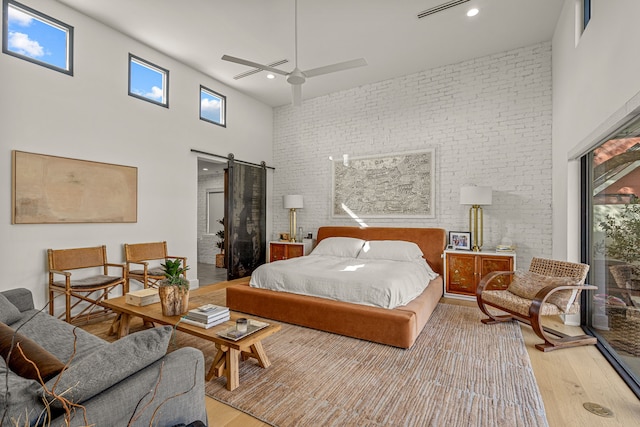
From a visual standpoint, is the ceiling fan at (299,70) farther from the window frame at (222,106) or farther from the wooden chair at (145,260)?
the wooden chair at (145,260)

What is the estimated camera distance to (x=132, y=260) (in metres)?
4.14

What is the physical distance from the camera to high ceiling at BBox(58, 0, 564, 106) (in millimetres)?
3553

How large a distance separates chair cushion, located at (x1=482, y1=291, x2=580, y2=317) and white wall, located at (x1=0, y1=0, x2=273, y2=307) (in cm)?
442

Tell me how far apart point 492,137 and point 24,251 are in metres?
6.25

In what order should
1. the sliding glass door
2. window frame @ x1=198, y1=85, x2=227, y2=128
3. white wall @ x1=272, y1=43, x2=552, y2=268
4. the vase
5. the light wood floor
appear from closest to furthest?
1. the light wood floor
2. the sliding glass door
3. the vase
4. white wall @ x1=272, y1=43, x2=552, y2=268
5. window frame @ x1=198, y1=85, x2=227, y2=128

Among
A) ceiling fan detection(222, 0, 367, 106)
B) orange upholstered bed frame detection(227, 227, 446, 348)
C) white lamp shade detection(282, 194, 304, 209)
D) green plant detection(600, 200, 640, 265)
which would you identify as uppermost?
ceiling fan detection(222, 0, 367, 106)

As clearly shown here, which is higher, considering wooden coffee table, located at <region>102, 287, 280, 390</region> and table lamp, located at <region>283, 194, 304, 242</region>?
table lamp, located at <region>283, 194, 304, 242</region>

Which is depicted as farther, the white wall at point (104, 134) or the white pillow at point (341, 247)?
the white pillow at point (341, 247)

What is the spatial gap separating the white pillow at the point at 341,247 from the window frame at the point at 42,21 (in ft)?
13.5

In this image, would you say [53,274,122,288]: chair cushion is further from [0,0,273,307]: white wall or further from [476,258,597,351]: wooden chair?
[476,258,597,351]: wooden chair

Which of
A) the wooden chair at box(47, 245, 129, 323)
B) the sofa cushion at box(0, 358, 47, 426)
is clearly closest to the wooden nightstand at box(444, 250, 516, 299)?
the wooden chair at box(47, 245, 129, 323)

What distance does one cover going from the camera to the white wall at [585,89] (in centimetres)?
208

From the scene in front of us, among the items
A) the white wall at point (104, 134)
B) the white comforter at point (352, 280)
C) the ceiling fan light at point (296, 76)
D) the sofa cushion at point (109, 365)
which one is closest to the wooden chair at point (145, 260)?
the white wall at point (104, 134)

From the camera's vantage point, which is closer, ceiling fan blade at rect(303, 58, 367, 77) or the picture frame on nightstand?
ceiling fan blade at rect(303, 58, 367, 77)
